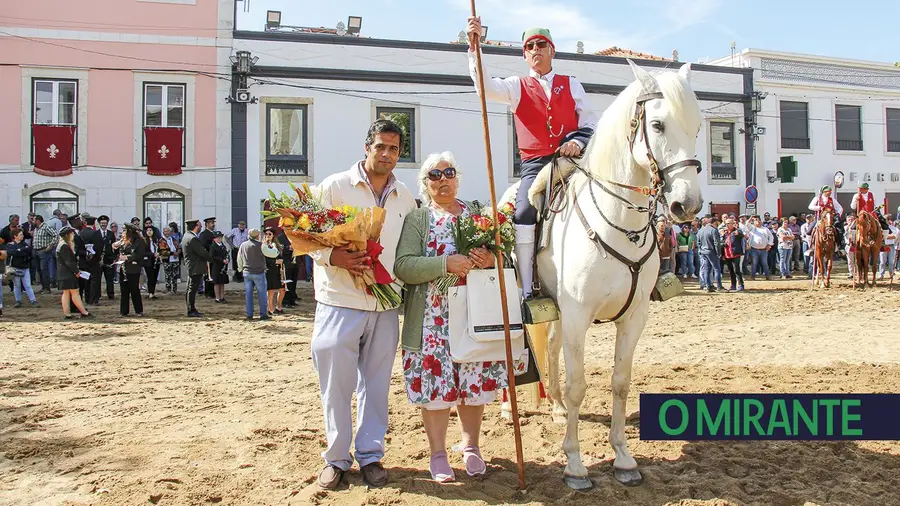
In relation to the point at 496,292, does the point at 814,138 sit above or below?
above

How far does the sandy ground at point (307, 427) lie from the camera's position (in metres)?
3.72

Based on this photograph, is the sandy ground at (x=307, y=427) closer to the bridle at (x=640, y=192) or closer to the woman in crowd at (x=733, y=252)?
the bridle at (x=640, y=192)

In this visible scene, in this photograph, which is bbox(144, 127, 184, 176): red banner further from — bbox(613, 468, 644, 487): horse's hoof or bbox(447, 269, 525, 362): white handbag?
bbox(613, 468, 644, 487): horse's hoof

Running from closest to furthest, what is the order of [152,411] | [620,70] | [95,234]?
[152,411]
[95,234]
[620,70]

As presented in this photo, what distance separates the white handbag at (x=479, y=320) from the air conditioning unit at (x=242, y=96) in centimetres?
1660

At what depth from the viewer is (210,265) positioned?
14242 millimetres

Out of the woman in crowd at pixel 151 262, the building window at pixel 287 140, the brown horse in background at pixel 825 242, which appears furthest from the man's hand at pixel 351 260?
the building window at pixel 287 140

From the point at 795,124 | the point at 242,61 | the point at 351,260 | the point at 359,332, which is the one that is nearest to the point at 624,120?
the point at 351,260

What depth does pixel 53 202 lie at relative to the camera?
699 inches

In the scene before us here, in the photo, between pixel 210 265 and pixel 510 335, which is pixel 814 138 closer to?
pixel 210 265

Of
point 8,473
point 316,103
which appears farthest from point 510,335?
point 316,103

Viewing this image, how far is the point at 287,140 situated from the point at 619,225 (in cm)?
1700

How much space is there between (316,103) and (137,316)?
9657mm

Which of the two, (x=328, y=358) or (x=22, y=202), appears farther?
(x=22, y=202)
